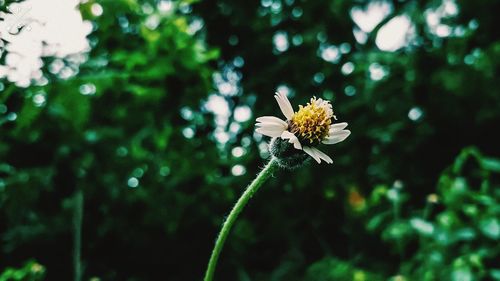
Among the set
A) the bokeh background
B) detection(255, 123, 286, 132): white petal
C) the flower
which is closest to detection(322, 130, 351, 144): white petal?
the flower

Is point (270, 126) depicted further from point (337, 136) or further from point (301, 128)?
point (337, 136)

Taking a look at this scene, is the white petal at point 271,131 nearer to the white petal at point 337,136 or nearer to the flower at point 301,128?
the flower at point 301,128

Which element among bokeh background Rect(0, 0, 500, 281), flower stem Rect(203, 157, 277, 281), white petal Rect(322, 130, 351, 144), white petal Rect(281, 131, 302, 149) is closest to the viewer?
flower stem Rect(203, 157, 277, 281)

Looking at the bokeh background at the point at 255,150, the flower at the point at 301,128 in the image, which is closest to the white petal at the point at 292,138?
the flower at the point at 301,128

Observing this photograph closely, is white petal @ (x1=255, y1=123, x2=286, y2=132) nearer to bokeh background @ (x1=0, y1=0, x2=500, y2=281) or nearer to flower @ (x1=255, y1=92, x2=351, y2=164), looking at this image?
flower @ (x1=255, y1=92, x2=351, y2=164)

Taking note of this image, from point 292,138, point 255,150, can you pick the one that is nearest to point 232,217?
point 292,138

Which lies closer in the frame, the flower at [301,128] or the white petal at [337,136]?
the flower at [301,128]
